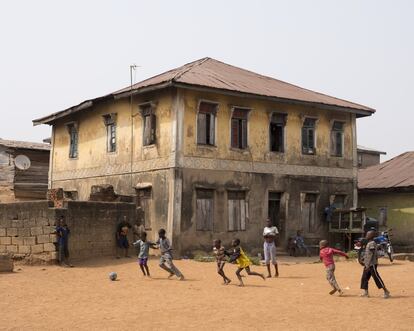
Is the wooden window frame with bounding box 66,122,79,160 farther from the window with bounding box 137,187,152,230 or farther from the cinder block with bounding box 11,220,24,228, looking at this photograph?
the cinder block with bounding box 11,220,24,228

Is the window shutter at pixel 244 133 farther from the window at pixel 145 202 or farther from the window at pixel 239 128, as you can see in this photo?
the window at pixel 145 202

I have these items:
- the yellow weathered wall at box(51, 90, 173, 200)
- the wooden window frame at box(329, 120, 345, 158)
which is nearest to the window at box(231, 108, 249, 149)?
the yellow weathered wall at box(51, 90, 173, 200)

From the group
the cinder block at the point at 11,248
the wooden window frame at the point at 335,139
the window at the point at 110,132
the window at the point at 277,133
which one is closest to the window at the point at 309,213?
the wooden window frame at the point at 335,139

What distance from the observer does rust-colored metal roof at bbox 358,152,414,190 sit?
24531 millimetres

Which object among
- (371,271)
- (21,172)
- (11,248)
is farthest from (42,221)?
(21,172)

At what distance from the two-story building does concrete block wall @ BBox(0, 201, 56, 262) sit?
4107 mm

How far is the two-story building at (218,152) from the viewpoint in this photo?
19078 millimetres

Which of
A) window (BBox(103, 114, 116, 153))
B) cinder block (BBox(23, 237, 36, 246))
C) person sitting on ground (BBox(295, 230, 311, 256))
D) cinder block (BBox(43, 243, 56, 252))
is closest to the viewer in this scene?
cinder block (BBox(43, 243, 56, 252))

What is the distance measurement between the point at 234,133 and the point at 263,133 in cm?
122

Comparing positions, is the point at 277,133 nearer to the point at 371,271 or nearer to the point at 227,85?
the point at 227,85

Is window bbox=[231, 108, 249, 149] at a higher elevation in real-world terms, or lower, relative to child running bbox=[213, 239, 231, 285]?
higher

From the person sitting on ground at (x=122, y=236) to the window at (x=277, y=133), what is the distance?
6511 mm

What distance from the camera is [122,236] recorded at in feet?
57.0

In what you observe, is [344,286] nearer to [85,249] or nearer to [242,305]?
[242,305]
